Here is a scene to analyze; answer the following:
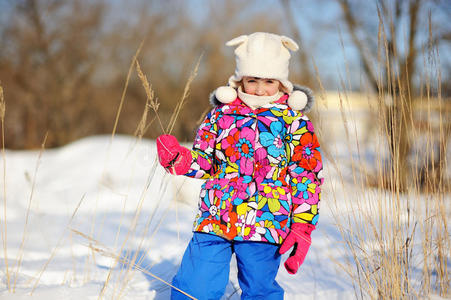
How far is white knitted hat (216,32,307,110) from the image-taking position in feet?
5.12

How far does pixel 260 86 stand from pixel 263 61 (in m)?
0.10

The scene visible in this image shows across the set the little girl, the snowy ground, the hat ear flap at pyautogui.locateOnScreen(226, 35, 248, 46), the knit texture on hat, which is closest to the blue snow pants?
the little girl

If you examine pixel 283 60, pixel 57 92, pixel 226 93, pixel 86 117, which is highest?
pixel 283 60

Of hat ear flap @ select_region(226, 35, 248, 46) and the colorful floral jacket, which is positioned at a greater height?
hat ear flap @ select_region(226, 35, 248, 46)

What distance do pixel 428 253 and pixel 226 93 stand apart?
3.69 feet

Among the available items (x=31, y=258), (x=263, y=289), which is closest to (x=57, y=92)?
(x=31, y=258)

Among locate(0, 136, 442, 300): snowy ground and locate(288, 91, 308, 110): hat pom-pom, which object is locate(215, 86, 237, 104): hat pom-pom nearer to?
locate(288, 91, 308, 110): hat pom-pom

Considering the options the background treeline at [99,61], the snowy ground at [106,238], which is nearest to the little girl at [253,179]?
the snowy ground at [106,238]

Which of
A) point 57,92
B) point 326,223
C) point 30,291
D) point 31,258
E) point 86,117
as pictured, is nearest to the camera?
point 30,291

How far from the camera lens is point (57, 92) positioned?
354 inches

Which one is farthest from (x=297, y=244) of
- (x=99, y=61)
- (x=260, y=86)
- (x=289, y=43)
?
(x=99, y=61)

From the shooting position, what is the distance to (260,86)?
5.24 feet

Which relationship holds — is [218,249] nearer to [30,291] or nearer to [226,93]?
[226,93]

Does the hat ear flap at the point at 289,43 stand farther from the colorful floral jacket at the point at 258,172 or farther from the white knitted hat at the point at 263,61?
the colorful floral jacket at the point at 258,172
